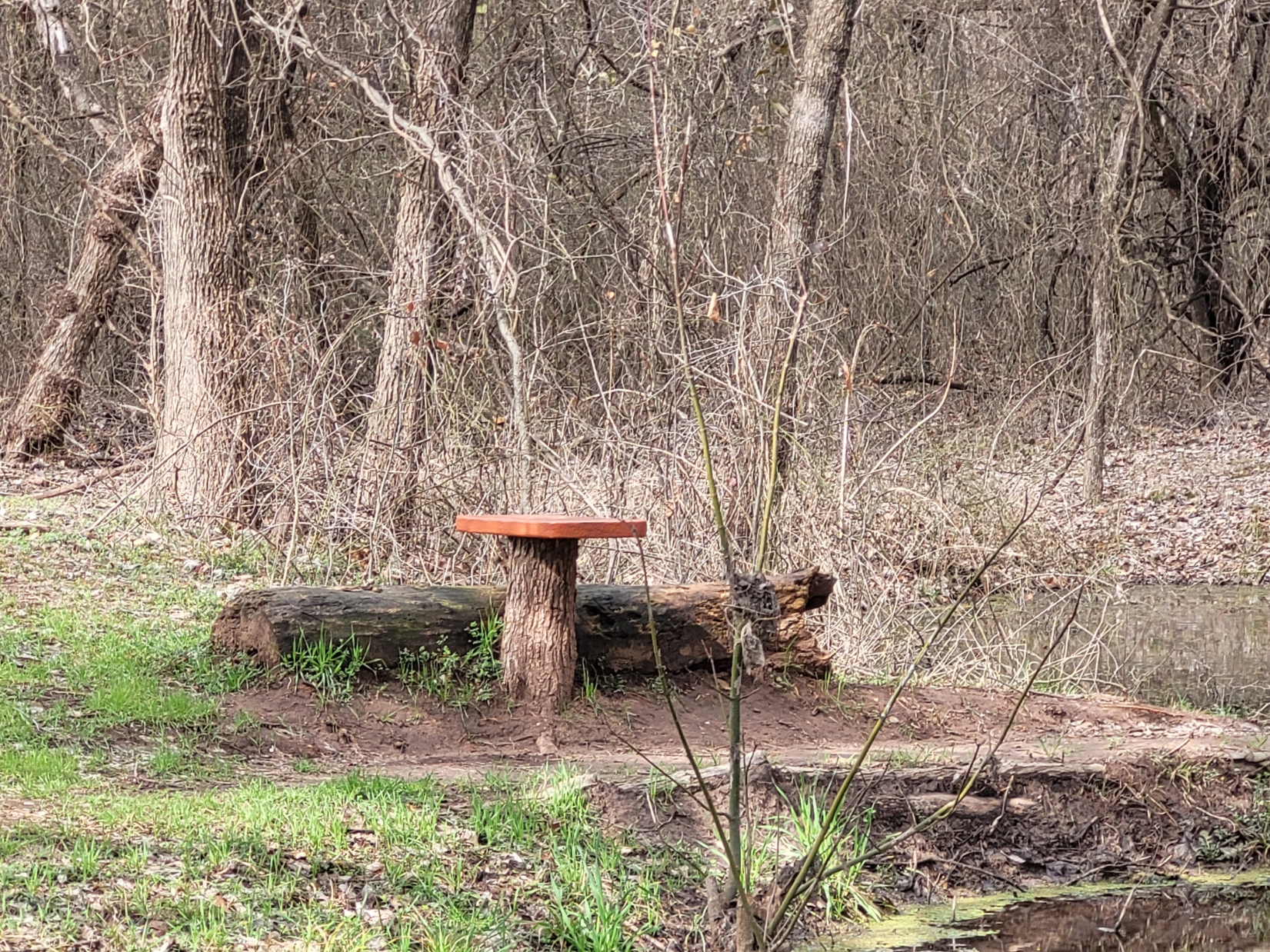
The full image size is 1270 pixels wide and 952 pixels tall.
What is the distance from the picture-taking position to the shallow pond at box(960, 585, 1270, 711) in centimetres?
1005

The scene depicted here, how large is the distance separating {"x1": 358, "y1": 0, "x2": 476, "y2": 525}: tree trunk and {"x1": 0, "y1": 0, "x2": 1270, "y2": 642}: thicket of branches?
3cm

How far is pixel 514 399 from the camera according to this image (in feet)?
31.4

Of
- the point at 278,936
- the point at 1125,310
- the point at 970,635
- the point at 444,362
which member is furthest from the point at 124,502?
the point at 1125,310

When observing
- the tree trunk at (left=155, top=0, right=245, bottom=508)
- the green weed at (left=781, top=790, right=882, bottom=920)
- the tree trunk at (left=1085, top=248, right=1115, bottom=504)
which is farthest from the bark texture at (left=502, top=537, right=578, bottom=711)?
the tree trunk at (left=1085, top=248, right=1115, bottom=504)

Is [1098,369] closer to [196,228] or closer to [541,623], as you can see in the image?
[196,228]

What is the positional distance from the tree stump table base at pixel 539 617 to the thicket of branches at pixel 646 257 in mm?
1194

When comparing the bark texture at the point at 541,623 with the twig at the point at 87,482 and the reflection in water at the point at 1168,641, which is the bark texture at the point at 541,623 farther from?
the twig at the point at 87,482

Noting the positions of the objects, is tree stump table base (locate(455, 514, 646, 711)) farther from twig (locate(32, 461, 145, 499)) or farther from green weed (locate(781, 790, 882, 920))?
twig (locate(32, 461, 145, 499))

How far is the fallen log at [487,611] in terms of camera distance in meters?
7.73

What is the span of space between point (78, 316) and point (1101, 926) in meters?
12.4

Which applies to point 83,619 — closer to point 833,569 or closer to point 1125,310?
point 833,569

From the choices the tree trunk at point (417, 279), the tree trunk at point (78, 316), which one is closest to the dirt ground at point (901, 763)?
the tree trunk at point (417, 279)

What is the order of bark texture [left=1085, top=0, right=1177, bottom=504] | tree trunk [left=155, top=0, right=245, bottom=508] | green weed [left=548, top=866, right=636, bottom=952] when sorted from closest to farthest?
green weed [left=548, top=866, right=636, bottom=952] < tree trunk [left=155, top=0, right=245, bottom=508] < bark texture [left=1085, top=0, right=1177, bottom=504]

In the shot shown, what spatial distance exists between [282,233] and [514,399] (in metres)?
4.43
